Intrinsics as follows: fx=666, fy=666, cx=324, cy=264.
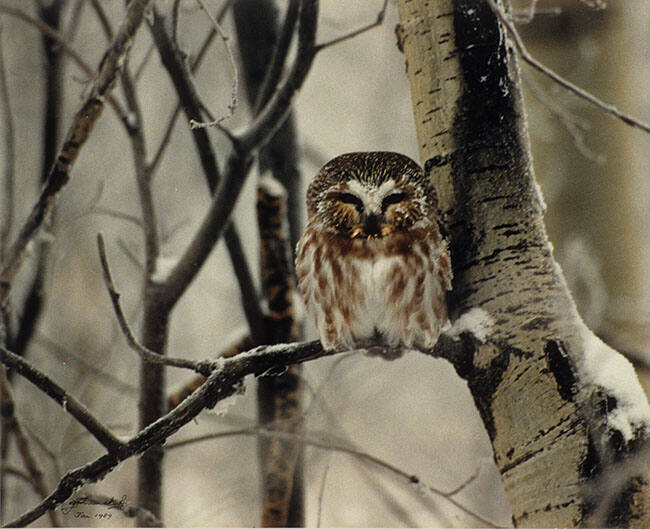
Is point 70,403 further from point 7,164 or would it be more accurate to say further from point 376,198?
point 7,164

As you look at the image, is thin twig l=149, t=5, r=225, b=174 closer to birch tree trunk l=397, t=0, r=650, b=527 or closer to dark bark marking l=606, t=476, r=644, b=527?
birch tree trunk l=397, t=0, r=650, b=527

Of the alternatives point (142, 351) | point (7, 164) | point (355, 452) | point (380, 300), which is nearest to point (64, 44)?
point (7, 164)

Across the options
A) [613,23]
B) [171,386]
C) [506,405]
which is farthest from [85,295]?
[613,23]

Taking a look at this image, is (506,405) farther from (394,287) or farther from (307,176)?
(307,176)

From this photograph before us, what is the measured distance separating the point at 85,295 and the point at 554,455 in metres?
0.92

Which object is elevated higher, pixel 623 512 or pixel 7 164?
pixel 7 164

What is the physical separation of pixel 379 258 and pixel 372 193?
88 millimetres

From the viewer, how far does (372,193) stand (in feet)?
2.93
